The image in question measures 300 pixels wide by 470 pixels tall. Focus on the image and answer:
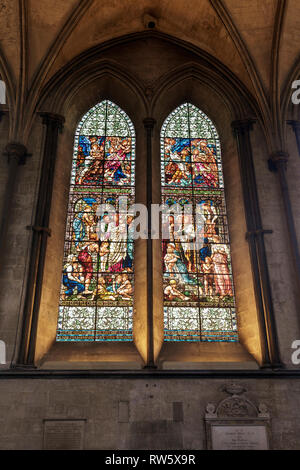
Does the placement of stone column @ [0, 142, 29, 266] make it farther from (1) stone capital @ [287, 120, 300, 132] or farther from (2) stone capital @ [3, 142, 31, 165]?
(1) stone capital @ [287, 120, 300, 132]

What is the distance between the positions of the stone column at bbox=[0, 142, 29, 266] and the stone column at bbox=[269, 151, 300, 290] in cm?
534

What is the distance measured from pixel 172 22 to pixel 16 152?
5.15 meters

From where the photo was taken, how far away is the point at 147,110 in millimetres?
10617

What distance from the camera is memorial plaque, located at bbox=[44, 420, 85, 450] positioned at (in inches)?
279

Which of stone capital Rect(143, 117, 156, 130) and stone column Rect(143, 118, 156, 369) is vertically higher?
stone capital Rect(143, 117, 156, 130)

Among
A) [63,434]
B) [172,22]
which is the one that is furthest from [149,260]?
[172,22]

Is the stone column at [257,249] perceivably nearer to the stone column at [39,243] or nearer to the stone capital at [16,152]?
the stone column at [39,243]

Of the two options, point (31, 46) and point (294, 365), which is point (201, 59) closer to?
point (31, 46)

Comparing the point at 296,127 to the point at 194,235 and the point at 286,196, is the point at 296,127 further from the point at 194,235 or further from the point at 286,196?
the point at 194,235

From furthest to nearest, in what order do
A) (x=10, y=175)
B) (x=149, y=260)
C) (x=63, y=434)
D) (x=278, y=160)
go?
1. (x=278, y=160)
2. (x=10, y=175)
3. (x=149, y=260)
4. (x=63, y=434)

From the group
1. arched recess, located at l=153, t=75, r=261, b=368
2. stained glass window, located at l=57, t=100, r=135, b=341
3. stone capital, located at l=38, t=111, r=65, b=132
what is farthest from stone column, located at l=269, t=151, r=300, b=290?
stone capital, located at l=38, t=111, r=65, b=132

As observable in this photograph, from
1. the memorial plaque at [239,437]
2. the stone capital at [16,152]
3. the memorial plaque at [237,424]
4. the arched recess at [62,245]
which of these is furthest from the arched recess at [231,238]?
the stone capital at [16,152]

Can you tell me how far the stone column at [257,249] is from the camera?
8.00 meters
